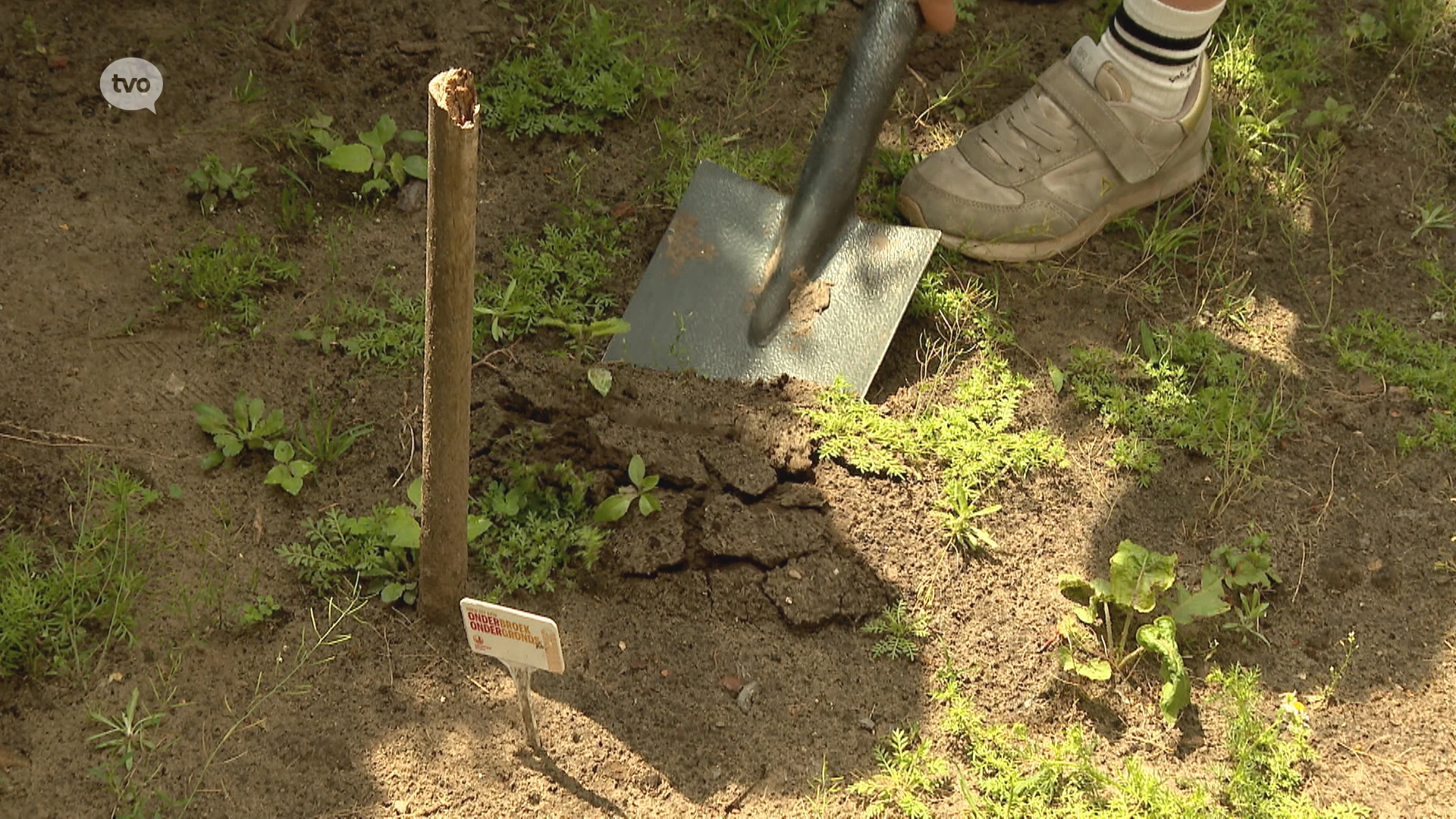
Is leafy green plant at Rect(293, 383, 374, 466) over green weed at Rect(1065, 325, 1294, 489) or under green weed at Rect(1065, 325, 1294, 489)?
under

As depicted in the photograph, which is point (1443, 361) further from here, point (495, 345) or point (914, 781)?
point (495, 345)

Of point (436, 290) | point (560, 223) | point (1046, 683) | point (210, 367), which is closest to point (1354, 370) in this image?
point (1046, 683)

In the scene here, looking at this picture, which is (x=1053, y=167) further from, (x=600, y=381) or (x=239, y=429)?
(x=239, y=429)

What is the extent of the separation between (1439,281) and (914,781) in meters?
1.96

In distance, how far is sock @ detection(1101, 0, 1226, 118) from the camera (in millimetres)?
2947

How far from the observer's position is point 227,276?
9.24 feet

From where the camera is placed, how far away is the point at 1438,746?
7.81 ft

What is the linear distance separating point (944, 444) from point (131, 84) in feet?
7.11

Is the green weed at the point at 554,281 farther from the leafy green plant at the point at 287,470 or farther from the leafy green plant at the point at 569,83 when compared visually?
the leafy green plant at the point at 287,470

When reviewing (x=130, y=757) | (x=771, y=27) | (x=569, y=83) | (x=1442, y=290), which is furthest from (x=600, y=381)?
(x=1442, y=290)

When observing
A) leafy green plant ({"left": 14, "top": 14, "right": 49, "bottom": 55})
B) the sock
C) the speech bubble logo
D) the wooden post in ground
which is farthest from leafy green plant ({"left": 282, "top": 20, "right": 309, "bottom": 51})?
the sock

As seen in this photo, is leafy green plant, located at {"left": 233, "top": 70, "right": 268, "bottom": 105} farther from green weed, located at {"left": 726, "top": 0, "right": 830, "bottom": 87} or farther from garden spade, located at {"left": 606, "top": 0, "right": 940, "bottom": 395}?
green weed, located at {"left": 726, "top": 0, "right": 830, "bottom": 87}

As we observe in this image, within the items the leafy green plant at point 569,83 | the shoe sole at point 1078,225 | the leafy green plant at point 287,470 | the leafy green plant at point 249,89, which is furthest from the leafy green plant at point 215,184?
the shoe sole at point 1078,225

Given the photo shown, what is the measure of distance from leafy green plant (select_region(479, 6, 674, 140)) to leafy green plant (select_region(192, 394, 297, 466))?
1.04m
